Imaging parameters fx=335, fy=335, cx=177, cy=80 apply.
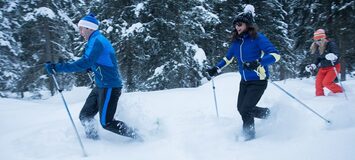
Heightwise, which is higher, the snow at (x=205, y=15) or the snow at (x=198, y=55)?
the snow at (x=205, y=15)

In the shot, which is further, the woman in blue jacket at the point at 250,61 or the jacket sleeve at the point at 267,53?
the woman in blue jacket at the point at 250,61

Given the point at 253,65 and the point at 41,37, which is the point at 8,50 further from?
the point at 253,65

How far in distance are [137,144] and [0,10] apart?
44.4 feet

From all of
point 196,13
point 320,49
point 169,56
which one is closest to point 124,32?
point 169,56

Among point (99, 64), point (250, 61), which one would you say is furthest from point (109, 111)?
point (250, 61)

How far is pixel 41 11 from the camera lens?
50.4ft

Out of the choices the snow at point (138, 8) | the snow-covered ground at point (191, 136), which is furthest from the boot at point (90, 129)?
the snow at point (138, 8)

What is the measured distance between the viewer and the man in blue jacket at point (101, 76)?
4.72m

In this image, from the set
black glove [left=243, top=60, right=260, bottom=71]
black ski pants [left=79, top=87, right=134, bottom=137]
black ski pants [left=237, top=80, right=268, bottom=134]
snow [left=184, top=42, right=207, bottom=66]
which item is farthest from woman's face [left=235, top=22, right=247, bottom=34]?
snow [left=184, top=42, right=207, bottom=66]

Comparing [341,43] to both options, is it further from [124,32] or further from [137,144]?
[137,144]

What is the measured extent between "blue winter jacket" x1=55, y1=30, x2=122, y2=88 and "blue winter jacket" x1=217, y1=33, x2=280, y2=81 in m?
1.95

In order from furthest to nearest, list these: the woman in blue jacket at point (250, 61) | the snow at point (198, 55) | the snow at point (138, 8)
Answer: the snow at point (198, 55)
the snow at point (138, 8)
the woman in blue jacket at point (250, 61)

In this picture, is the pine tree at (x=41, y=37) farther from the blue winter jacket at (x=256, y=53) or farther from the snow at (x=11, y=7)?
the blue winter jacket at (x=256, y=53)

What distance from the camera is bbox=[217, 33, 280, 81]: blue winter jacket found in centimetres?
489
